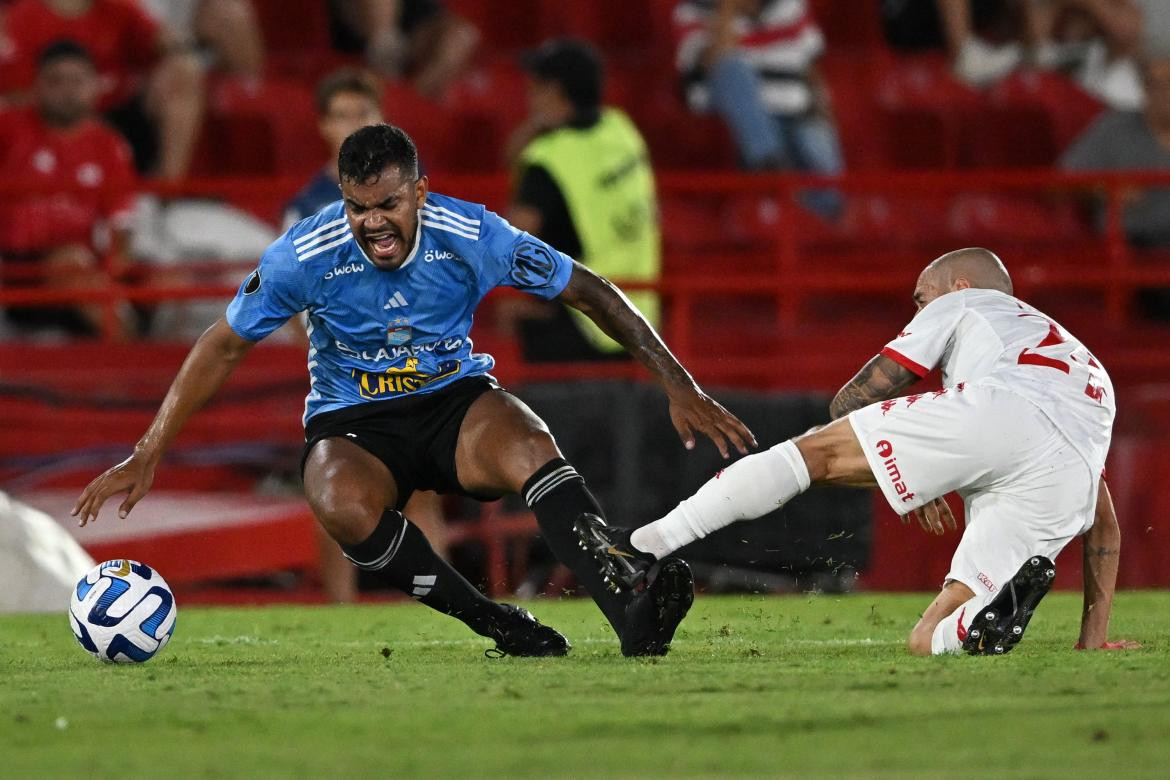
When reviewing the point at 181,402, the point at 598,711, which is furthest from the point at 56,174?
the point at 598,711

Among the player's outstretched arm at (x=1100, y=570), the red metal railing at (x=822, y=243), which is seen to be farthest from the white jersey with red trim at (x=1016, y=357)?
the red metal railing at (x=822, y=243)

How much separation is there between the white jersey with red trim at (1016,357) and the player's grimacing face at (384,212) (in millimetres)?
1509

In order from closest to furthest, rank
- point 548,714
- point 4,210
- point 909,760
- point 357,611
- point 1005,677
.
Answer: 1. point 909,760
2. point 548,714
3. point 1005,677
4. point 357,611
5. point 4,210

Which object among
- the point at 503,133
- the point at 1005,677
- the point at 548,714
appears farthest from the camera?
the point at 503,133

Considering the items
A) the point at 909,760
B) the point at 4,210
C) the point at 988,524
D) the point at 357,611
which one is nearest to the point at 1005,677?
the point at 988,524

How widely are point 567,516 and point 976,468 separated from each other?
1.20 meters

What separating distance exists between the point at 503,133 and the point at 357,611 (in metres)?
4.85

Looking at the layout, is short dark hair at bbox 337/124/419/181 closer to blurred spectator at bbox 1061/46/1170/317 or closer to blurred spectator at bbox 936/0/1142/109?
blurred spectator at bbox 1061/46/1170/317

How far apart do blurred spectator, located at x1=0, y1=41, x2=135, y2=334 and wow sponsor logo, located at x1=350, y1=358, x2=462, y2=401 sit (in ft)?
15.6

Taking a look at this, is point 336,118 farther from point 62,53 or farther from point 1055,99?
point 1055,99

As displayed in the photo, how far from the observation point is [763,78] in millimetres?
11625

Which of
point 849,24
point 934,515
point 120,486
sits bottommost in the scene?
point 934,515

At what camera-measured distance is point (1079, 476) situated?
5477 mm

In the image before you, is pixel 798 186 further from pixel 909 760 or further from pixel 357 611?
pixel 909 760
